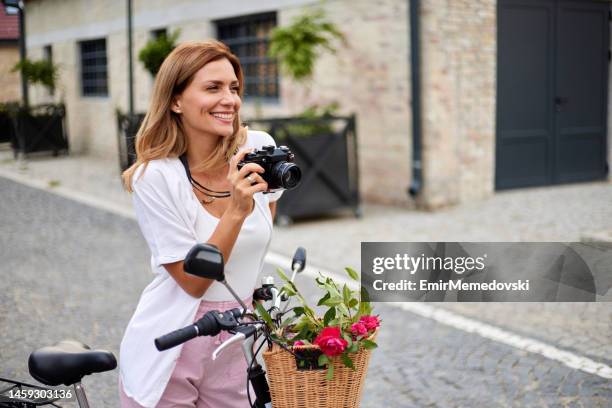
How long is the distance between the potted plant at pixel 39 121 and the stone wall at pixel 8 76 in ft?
3.63

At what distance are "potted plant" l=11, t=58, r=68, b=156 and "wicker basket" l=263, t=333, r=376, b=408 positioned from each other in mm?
16907

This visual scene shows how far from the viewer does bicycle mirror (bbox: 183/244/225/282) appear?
178cm

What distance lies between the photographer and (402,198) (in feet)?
34.3

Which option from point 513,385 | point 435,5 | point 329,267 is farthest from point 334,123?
point 513,385

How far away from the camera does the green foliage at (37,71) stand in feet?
62.9

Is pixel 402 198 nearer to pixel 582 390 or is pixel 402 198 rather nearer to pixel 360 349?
pixel 582 390

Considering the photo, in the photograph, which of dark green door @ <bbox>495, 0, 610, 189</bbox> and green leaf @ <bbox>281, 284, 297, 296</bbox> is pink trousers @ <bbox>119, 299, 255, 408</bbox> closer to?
green leaf @ <bbox>281, 284, 297, 296</bbox>

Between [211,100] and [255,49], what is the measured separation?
11614mm

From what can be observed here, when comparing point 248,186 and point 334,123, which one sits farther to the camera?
point 334,123

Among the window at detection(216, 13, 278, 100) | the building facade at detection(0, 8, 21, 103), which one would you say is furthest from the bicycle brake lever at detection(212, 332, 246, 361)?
the building facade at detection(0, 8, 21, 103)

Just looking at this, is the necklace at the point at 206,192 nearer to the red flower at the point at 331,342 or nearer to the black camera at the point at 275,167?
the black camera at the point at 275,167

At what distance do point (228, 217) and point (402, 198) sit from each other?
8556 mm

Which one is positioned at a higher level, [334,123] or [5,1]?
[5,1]

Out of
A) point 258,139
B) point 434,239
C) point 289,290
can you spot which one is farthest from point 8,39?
point 289,290
